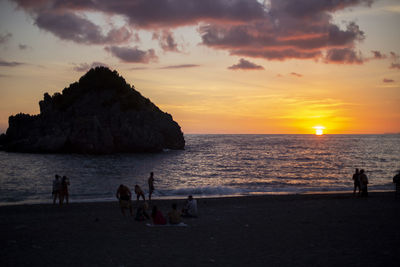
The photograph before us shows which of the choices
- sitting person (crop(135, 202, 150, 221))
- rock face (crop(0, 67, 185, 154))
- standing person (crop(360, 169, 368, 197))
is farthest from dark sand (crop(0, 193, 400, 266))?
rock face (crop(0, 67, 185, 154))

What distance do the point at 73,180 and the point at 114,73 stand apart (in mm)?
75191

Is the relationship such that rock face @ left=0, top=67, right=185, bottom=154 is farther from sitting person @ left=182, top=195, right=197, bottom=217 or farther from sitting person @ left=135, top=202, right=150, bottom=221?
sitting person @ left=182, top=195, right=197, bottom=217

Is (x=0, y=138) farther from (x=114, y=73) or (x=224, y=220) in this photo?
(x=224, y=220)

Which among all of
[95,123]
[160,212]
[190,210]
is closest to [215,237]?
[160,212]

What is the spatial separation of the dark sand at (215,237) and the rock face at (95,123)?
5407cm

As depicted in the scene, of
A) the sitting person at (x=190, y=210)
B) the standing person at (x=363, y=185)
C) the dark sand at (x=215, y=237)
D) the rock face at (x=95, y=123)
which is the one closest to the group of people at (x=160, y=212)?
the sitting person at (x=190, y=210)

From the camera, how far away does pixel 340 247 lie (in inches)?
424

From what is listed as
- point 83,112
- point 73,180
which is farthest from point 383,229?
point 83,112

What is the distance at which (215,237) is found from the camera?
40.3ft

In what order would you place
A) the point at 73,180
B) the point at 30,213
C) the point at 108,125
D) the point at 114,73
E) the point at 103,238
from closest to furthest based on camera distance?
the point at 103,238 < the point at 30,213 < the point at 73,180 < the point at 108,125 < the point at 114,73

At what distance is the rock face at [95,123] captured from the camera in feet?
232

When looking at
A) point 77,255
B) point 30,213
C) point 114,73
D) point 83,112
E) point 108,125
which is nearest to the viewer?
point 77,255

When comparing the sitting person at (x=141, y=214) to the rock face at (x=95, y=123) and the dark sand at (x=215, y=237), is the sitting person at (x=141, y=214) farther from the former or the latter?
the rock face at (x=95, y=123)

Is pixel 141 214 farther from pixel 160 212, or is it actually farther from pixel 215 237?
pixel 215 237
